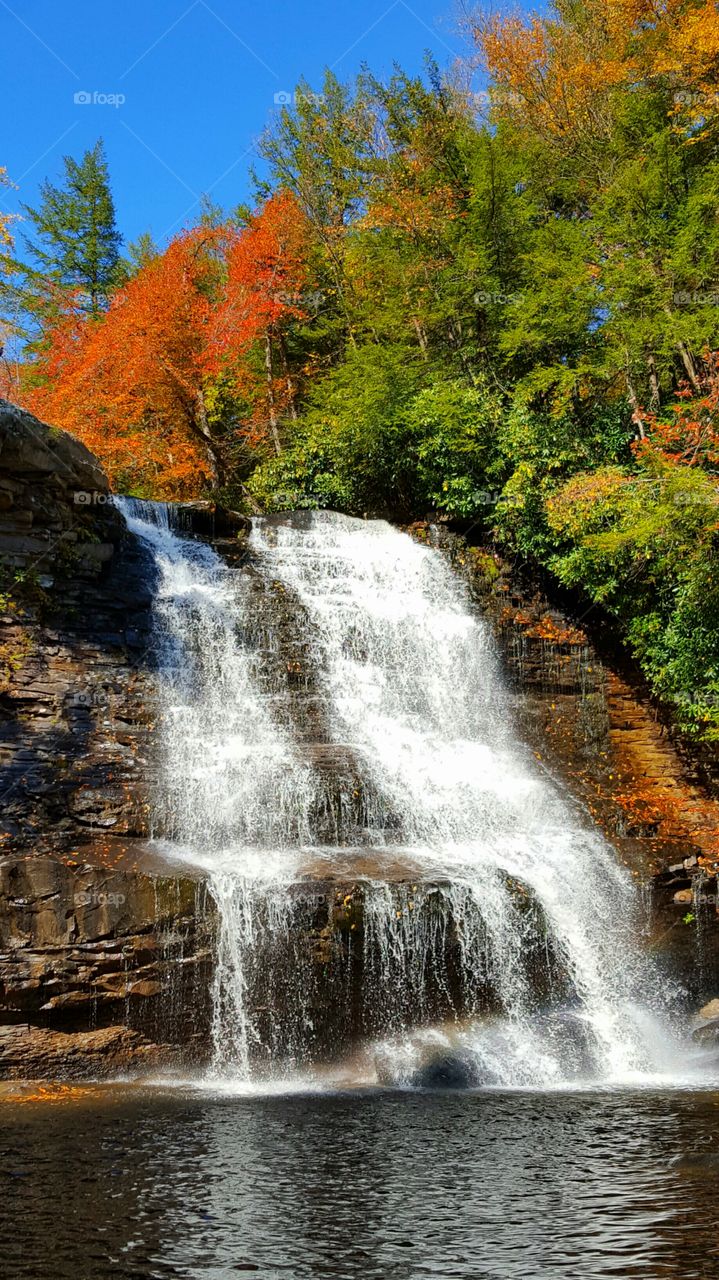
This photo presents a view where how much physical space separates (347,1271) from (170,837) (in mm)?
6830

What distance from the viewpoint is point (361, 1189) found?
528cm

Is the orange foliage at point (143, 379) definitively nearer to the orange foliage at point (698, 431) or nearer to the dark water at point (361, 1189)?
the orange foliage at point (698, 431)

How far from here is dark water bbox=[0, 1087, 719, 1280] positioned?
4.24m

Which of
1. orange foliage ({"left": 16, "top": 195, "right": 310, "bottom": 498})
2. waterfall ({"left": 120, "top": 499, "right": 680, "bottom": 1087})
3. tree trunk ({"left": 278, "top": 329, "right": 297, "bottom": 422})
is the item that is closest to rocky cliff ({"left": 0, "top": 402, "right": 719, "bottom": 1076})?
waterfall ({"left": 120, "top": 499, "right": 680, "bottom": 1087})

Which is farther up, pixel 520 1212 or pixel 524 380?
pixel 524 380

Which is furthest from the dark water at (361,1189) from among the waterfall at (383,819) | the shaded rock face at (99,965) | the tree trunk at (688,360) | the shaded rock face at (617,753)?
the tree trunk at (688,360)

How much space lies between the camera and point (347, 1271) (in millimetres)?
4164

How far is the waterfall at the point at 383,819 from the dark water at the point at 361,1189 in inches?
61.8

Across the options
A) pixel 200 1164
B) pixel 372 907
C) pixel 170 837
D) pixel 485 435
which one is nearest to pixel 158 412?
pixel 485 435

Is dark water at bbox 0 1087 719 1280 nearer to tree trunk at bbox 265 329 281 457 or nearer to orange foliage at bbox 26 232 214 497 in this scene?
orange foliage at bbox 26 232 214 497

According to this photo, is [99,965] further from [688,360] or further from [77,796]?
[688,360]

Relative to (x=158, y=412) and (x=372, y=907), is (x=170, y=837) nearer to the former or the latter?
(x=372, y=907)

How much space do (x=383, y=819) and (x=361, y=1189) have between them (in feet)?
19.4

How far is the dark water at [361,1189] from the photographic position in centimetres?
424
